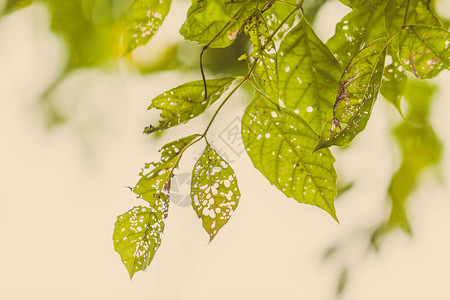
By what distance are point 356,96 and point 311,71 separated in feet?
0.13

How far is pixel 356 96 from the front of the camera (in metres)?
0.18

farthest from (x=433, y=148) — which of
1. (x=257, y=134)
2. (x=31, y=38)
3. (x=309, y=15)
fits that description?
(x=31, y=38)

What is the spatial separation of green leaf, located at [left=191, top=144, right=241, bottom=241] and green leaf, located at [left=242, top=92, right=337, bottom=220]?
2 cm

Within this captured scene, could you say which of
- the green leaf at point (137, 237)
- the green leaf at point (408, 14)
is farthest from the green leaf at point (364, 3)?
the green leaf at point (137, 237)

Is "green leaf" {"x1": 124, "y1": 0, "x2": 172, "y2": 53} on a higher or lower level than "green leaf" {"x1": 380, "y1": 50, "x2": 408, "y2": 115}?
higher

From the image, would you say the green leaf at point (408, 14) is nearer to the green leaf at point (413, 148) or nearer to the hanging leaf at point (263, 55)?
the hanging leaf at point (263, 55)

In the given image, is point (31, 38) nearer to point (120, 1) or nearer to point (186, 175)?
point (120, 1)

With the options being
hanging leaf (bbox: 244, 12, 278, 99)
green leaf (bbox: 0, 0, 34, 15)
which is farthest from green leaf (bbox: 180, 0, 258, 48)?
green leaf (bbox: 0, 0, 34, 15)

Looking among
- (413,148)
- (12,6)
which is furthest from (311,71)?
(12,6)

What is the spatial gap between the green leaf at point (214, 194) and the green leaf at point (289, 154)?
2 centimetres

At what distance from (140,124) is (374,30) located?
32 cm

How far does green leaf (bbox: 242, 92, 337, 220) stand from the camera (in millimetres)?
201

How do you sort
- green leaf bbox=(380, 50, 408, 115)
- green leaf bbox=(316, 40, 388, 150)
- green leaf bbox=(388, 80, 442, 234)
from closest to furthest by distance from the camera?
green leaf bbox=(316, 40, 388, 150) → green leaf bbox=(380, 50, 408, 115) → green leaf bbox=(388, 80, 442, 234)

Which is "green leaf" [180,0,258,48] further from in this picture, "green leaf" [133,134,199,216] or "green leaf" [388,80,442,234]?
"green leaf" [388,80,442,234]
